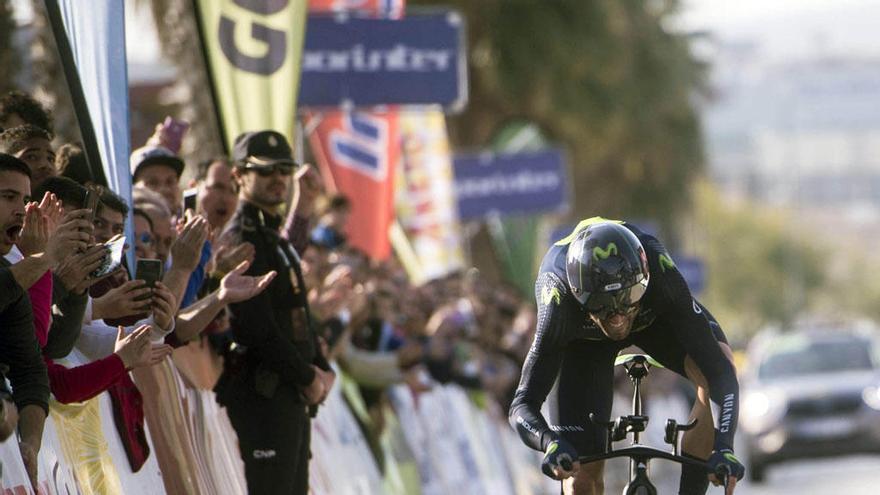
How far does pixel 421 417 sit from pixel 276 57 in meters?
4.10

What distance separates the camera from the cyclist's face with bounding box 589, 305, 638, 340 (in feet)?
24.6

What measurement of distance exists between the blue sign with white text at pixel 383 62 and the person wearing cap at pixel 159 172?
4630 mm

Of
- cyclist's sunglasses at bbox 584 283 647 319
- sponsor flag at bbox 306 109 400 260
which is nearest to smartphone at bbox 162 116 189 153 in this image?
cyclist's sunglasses at bbox 584 283 647 319

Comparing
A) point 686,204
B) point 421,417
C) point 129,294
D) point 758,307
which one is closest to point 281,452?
point 129,294

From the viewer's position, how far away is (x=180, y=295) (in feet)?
27.6

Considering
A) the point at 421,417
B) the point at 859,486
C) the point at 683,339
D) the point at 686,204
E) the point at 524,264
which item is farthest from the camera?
the point at 686,204

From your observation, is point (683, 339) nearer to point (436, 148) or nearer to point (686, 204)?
point (436, 148)

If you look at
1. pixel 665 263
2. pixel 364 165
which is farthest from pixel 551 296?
pixel 364 165

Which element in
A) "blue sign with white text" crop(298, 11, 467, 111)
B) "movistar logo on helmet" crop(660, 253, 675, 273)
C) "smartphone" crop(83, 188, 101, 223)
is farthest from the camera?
"blue sign with white text" crop(298, 11, 467, 111)

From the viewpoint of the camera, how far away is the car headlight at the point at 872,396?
75.8ft

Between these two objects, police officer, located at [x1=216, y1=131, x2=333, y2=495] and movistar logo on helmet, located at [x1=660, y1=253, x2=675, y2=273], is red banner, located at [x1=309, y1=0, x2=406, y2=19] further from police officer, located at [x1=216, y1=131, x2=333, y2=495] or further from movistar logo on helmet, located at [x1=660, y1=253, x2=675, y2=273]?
movistar logo on helmet, located at [x1=660, y1=253, x2=675, y2=273]

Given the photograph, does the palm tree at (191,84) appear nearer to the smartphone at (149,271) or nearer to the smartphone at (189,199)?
the smartphone at (189,199)

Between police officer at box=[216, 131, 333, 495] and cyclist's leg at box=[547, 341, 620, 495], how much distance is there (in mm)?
1275

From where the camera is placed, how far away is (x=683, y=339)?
8.20 metres
